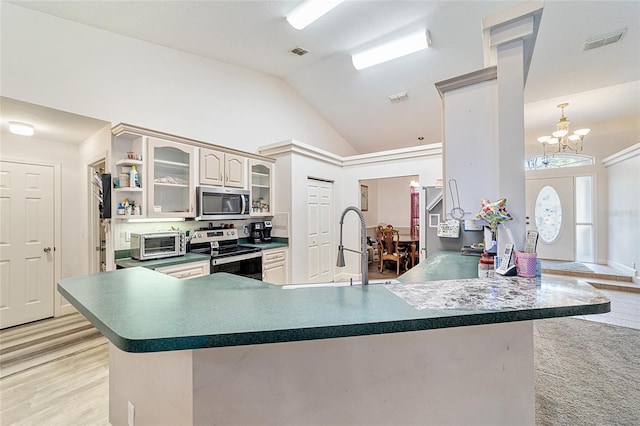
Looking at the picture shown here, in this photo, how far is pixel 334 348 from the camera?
3.34 ft

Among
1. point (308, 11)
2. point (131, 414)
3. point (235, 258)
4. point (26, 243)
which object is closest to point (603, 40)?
point (308, 11)

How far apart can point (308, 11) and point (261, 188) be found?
2.42 metres

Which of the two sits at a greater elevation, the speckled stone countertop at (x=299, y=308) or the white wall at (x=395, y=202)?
the white wall at (x=395, y=202)

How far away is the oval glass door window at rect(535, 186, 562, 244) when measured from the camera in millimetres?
6156

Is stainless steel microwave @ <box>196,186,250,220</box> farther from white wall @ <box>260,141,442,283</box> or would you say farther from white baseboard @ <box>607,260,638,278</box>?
white baseboard @ <box>607,260,638,278</box>

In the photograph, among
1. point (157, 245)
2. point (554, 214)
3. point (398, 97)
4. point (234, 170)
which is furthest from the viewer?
point (554, 214)

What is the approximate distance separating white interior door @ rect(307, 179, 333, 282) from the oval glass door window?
499cm

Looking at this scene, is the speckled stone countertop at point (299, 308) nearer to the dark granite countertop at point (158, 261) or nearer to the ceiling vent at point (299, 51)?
the dark granite countertop at point (158, 261)

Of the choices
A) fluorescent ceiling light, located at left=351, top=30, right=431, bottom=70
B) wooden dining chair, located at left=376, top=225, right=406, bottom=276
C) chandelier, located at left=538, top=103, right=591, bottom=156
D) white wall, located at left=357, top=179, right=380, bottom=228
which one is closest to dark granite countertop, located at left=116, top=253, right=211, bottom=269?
fluorescent ceiling light, located at left=351, top=30, right=431, bottom=70

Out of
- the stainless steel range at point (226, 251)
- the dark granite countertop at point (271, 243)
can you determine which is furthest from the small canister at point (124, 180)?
the dark granite countertop at point (271, 243)

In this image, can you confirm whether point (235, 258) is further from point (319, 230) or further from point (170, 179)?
point (319, 230)

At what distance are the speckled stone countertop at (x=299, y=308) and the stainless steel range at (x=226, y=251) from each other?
193cm

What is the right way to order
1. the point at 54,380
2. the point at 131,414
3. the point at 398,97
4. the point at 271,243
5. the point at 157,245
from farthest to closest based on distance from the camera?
1. the point at 398,97
2. the point at 271,243
3. the point at 157,245
4. the point at 54,380
5. the point at 131,414

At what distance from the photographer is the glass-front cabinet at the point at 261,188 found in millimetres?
4172
